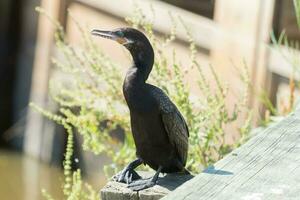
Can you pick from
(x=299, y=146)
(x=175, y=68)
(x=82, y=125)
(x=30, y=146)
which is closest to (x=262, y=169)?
(x=299, y=146)

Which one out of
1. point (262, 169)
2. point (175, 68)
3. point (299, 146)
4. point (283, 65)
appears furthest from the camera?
point (283, 65)

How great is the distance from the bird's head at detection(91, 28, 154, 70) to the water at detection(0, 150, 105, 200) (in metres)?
6.39

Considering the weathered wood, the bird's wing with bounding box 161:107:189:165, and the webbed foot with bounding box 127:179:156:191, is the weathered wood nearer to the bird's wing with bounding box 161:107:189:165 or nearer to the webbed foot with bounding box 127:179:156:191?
the webbed foot with bounding box 127:179:156:191

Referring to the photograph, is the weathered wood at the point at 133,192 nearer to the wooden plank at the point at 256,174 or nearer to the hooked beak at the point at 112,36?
the wooden plank at the point at 256,174

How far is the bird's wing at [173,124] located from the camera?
3.06 m

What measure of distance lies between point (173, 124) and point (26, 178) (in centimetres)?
754

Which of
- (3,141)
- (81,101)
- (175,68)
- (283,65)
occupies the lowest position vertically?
(3,141)

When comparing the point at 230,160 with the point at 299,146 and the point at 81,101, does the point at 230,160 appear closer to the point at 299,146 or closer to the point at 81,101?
the point at 299,146

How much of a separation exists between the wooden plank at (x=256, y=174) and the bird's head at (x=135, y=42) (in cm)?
42

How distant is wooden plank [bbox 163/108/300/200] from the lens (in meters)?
2.38

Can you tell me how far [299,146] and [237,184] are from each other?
0.48 metres

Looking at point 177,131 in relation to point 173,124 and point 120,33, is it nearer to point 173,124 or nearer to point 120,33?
point 173,124

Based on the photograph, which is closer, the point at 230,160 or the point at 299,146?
the point at 230,160

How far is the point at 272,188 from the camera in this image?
2.42 m
